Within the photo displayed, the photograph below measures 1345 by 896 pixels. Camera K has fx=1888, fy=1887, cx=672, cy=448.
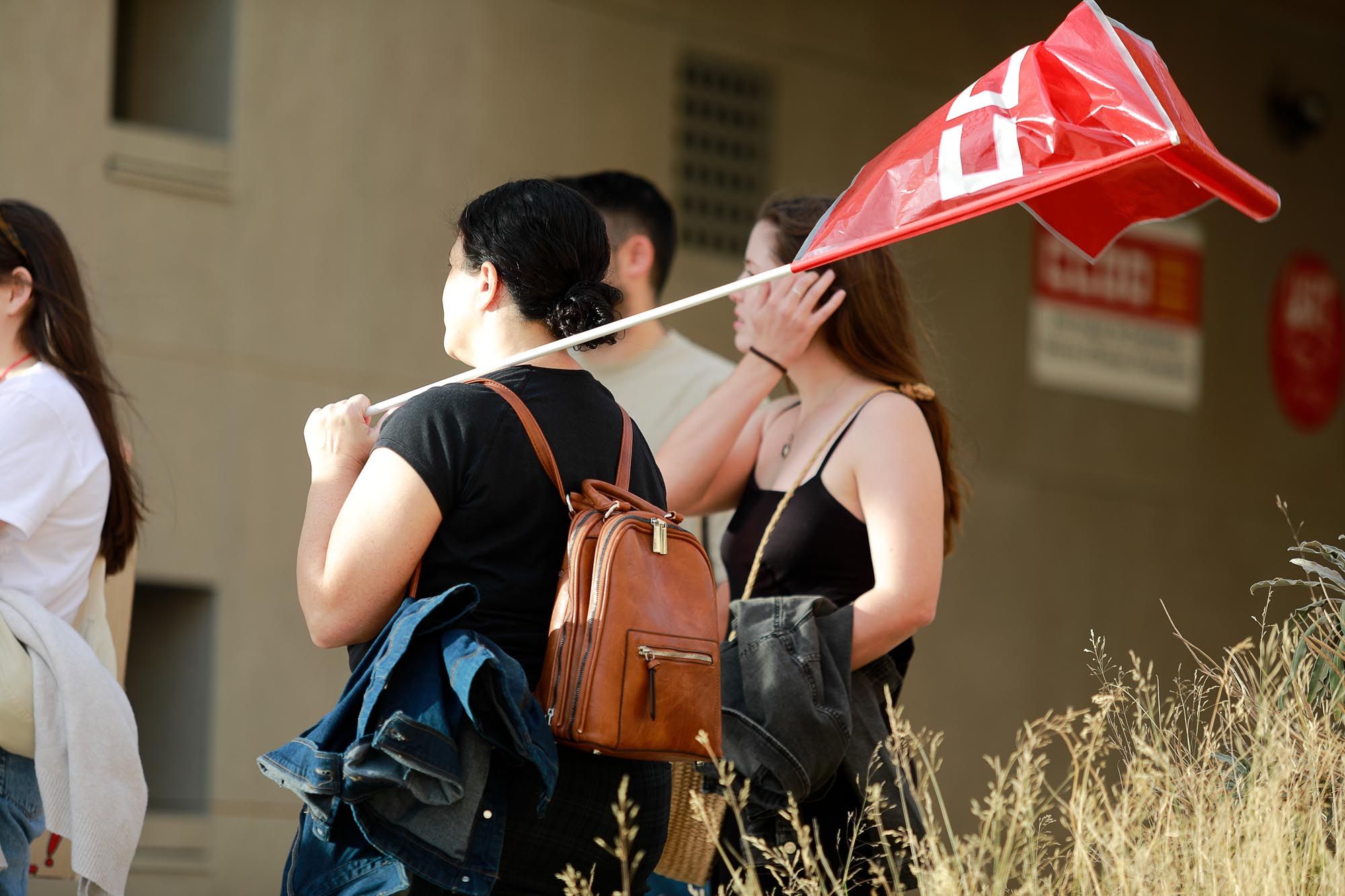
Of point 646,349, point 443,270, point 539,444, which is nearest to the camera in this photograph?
point 539,444

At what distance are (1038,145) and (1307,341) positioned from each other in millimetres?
8217

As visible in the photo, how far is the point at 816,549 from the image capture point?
3676 mm

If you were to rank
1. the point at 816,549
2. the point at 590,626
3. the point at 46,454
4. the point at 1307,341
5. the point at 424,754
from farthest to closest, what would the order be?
the point at 1307,341, the point at 816,549, the point at 46,454, the point at 590,626, the point at 424,754

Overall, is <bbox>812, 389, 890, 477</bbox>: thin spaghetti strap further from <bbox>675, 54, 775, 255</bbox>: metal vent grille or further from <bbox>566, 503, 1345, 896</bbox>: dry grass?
<bbox>675, 54, 775, 255</bbox>: metal vent grille

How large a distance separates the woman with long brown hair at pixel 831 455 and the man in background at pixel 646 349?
1.79 feet

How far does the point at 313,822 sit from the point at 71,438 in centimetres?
108

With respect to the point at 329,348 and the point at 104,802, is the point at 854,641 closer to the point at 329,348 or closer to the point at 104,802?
the point at 104,802

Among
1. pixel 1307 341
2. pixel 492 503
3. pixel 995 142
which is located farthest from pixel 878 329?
pixel 1307 341

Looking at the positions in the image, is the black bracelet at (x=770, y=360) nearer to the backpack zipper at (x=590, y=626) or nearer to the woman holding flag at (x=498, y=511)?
the woman holding flag at (x=498, y=511)

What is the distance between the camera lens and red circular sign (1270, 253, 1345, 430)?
35.4 feet

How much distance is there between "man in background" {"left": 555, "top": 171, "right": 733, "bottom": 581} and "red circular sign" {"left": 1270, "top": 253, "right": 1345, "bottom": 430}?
675 cm

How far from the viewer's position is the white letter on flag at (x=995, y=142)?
10.6 ft

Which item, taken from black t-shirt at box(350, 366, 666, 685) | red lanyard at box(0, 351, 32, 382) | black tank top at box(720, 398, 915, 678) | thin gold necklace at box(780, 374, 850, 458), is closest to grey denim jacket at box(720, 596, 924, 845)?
black tank top at box(720, 398, 915, 678)

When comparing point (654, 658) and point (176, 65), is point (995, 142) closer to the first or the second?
point (654, 658)
